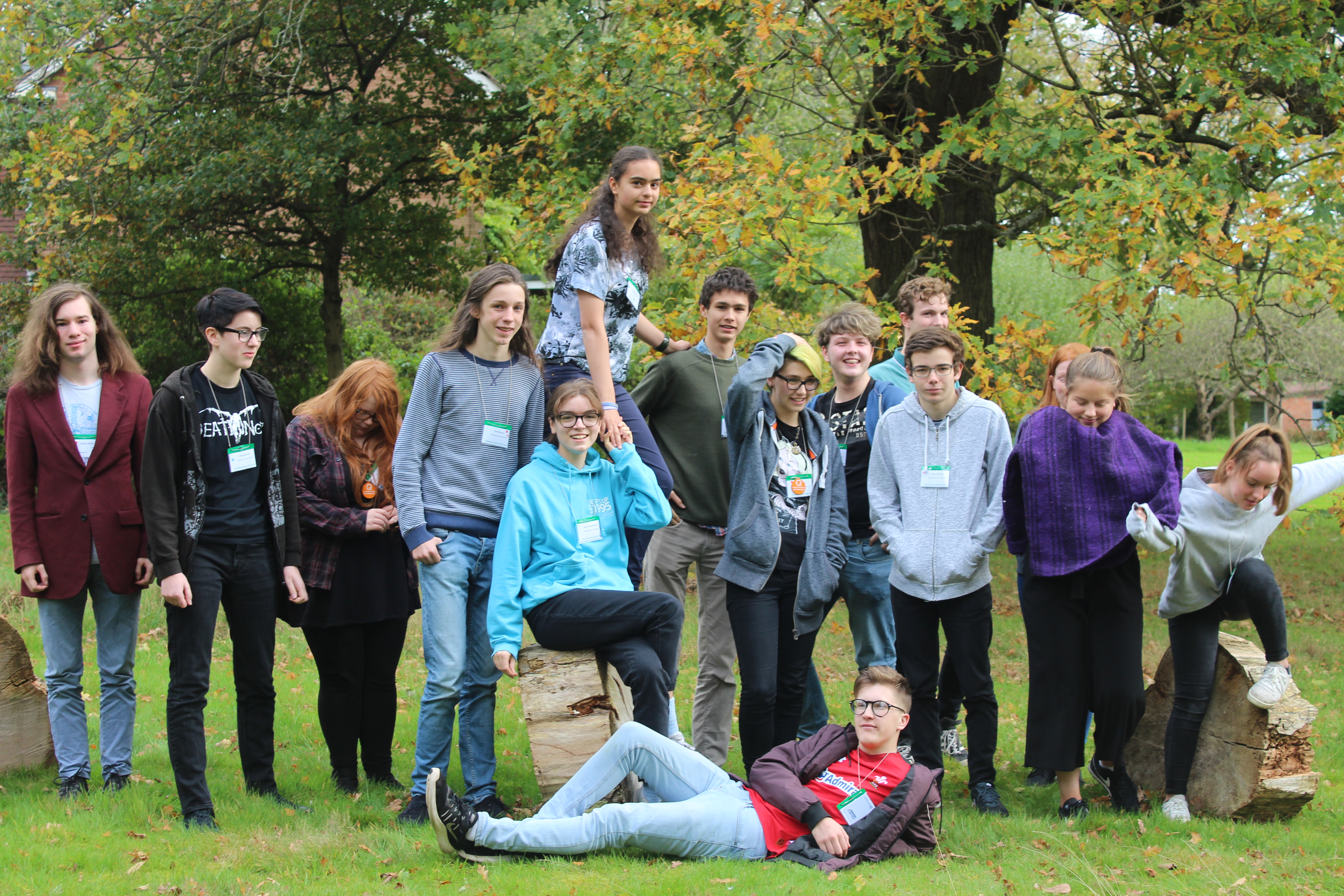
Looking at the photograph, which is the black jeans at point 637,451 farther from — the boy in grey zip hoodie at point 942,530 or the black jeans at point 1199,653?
the black jeans at point 1199,653

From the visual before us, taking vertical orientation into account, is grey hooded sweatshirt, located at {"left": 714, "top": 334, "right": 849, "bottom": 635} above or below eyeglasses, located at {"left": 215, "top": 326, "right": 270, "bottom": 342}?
below

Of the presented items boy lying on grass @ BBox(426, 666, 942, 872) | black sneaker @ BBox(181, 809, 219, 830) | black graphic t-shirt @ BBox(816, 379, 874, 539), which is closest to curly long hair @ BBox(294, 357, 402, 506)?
black sneaker @ BBox(181, 809, 219, 830)

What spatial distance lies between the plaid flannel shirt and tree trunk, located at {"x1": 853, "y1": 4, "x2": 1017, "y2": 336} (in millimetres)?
5789

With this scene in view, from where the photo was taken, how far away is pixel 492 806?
15.7ft

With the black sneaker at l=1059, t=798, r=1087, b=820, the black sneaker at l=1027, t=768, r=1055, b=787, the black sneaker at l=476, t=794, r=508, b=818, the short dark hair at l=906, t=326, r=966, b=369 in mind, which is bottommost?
the black sneaker at l=1027, t=768, r=1055, b=787

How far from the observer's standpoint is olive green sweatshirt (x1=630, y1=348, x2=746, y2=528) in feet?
17.5

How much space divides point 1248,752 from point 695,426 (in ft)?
9.70

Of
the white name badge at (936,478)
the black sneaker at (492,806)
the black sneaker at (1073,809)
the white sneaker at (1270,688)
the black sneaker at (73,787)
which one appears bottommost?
the black sneaker at (1073,809)

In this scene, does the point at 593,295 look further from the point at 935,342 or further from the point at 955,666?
the point at 955,666

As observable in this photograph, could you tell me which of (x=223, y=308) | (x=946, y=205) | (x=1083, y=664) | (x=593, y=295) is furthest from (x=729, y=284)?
(x=946, y=205)

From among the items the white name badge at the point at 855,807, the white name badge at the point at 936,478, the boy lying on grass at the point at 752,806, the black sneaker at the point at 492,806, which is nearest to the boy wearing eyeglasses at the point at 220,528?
the black sneaker at the point at 492,806

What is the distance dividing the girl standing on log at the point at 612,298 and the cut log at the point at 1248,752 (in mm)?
2777

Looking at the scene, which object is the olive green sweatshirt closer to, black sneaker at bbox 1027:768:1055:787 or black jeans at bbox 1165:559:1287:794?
black sneaker at bbox 1027:768:1055:787

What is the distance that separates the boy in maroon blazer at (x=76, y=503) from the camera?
4879 mm
